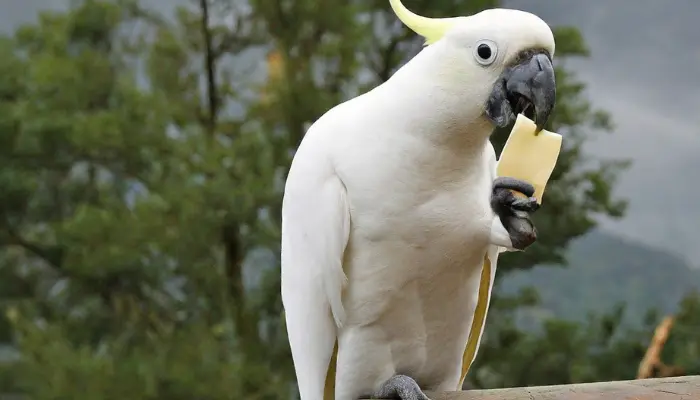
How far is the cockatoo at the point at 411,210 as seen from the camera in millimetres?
1021

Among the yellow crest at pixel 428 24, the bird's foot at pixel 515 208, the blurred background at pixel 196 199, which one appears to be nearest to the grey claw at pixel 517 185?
the bird's foot at pixel 515 208

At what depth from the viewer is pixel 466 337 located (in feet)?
4.09

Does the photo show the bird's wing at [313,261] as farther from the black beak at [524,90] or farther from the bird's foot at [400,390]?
the black beak at [524,90]

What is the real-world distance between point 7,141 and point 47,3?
60.5 inches

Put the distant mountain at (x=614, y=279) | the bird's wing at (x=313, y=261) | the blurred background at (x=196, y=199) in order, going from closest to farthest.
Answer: the bird's wing at (x=313, y=261) < the blurred background at (x=196, y=199) < the distant mountain at (x=614, y=279)

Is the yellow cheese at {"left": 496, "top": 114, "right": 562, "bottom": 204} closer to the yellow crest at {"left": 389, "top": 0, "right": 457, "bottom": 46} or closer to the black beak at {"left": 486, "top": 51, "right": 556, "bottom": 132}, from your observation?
the black beak at {"left": 486, "top": 51, "right": 556, "bottom": 132}

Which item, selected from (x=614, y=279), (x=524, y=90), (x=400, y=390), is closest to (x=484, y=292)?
(x=400, y=390)

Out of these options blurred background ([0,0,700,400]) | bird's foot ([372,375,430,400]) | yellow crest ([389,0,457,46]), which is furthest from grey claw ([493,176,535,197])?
blurred background ([0,0,700,400])

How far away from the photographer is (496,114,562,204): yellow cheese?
42.1 inches

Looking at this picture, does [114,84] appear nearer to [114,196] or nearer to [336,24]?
[114,196]

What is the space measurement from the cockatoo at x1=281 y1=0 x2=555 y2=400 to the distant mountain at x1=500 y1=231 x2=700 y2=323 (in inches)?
134

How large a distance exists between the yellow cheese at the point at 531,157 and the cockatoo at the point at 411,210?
0.02 metres

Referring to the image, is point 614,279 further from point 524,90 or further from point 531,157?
point 524,90

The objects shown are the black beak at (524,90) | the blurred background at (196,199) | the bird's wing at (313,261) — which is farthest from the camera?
the blurred background at (196,199)
